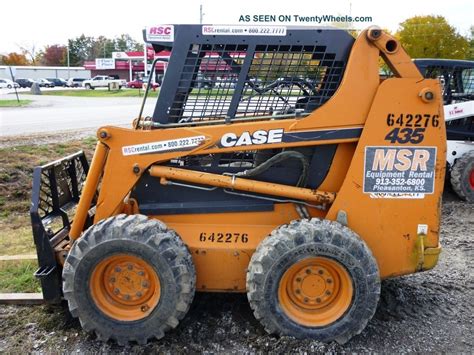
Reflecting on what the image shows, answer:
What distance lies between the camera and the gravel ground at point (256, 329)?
3.45 metres

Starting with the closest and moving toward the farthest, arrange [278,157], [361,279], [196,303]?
[361,279] → [278,157] → [196,303]

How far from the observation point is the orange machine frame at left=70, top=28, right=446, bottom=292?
11.3ft

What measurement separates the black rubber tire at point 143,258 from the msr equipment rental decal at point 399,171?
148cm

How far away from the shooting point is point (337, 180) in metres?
3.70

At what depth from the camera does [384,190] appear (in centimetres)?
353

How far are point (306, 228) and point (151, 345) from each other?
55.8 inches

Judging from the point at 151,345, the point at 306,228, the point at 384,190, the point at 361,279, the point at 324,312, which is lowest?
the point at 151,345

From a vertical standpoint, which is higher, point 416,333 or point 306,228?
point 306,228

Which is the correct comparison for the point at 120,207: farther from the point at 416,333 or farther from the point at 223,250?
the point at 416,333

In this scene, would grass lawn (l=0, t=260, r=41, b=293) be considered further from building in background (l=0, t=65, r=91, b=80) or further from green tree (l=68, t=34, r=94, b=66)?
green tree (l=68, t=34, r=94, b=66)

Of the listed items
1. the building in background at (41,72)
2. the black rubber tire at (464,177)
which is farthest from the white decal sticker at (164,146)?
the building in background at (41,72)

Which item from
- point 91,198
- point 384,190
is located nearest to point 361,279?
point 384,190

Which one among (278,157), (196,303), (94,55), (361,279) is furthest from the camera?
(94,55)
